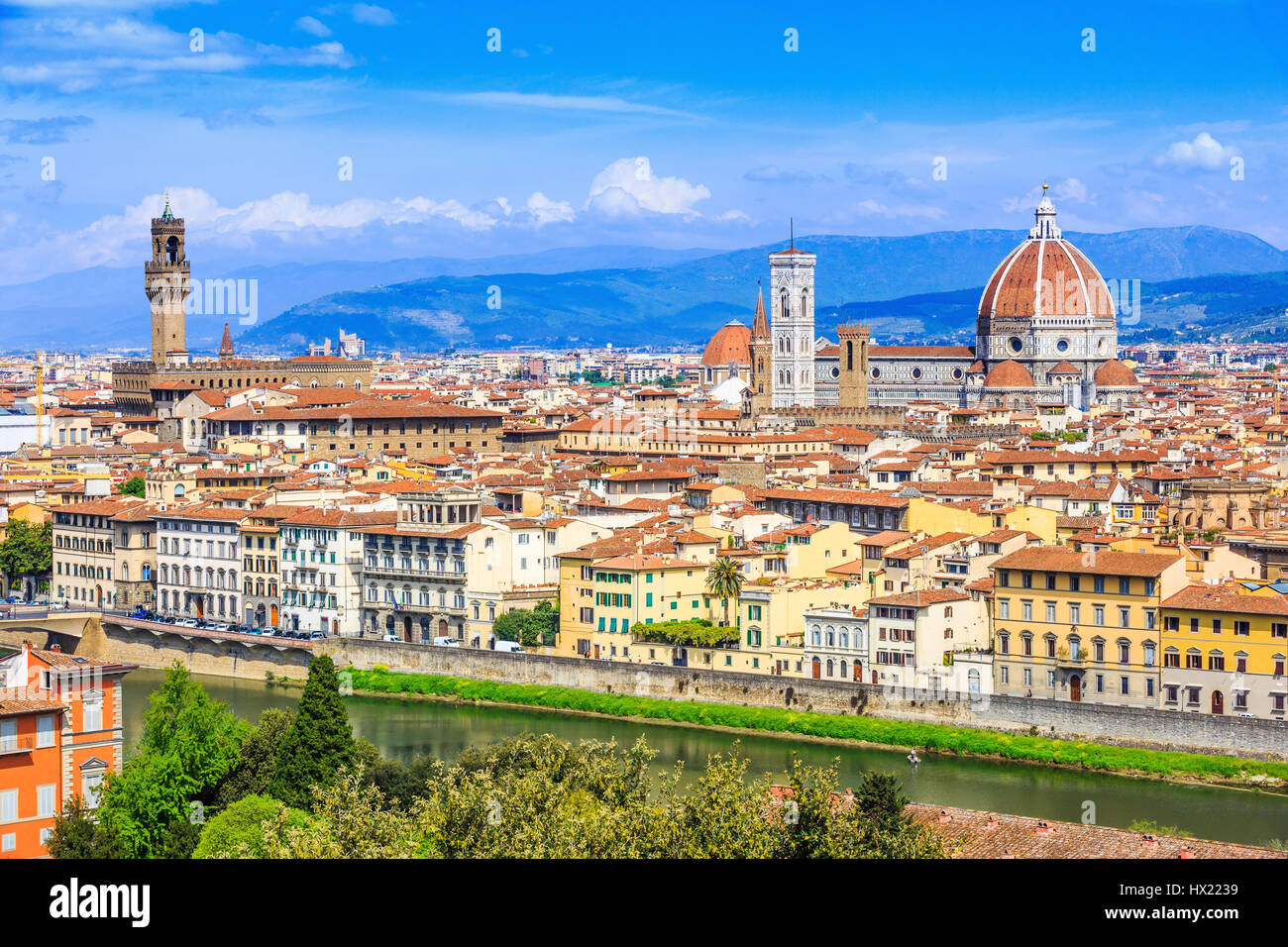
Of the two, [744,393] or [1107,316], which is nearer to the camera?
[744,393]

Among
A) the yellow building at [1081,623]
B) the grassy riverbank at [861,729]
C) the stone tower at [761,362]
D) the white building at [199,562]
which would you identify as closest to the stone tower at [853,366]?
the stone tower at [761,362]

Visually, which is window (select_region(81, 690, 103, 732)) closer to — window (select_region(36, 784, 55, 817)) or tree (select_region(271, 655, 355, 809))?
window (select_region(36, 784, 55, 817))
